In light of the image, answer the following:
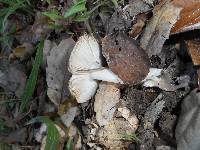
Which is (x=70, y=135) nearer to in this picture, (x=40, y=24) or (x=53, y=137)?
(x=53, y=137)

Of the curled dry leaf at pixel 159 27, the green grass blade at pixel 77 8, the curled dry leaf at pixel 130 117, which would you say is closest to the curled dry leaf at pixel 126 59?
the curled dry leaf at pixel 159 27

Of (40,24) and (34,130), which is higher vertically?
(40,24)

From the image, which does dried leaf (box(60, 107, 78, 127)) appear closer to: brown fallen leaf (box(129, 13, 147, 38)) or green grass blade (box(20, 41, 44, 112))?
green grass blade (box(20, 41, 44, 112))

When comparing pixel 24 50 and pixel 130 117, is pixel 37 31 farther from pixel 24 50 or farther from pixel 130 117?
pixel 130 117

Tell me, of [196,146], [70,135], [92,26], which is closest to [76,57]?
[92,26]

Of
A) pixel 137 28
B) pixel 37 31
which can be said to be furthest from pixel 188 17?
pixel 37 31

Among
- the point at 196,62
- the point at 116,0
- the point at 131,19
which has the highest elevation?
the point at 116,0
